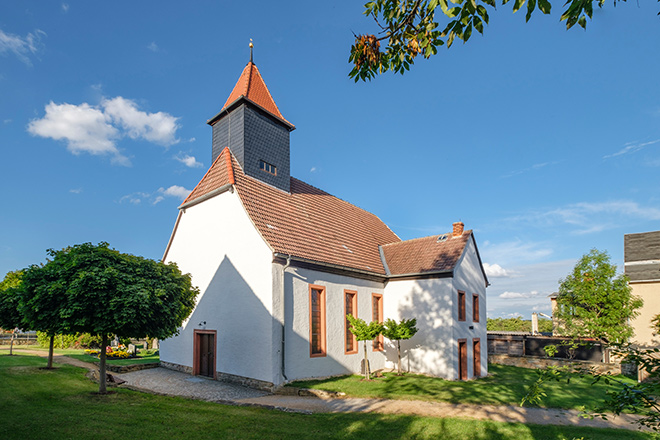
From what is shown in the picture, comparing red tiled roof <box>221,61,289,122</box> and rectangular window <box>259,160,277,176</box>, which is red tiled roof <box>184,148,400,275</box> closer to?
rectangular window <box>259,160,277,176</box>

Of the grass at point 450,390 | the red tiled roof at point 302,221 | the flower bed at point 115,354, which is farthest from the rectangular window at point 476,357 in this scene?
the flower bed at point 115,354

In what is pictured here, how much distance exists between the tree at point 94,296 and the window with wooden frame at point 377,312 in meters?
10.8

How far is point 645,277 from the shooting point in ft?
76.2

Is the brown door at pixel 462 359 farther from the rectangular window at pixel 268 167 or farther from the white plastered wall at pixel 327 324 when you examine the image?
the rectangular window at pixel 268 167

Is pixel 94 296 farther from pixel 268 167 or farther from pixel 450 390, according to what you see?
pixel 450 390

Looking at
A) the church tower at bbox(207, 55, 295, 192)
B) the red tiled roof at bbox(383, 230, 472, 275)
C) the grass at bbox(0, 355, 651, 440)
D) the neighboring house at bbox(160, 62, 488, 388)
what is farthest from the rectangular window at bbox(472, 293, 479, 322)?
the church tower at bbox(207, 55, 295, 192)

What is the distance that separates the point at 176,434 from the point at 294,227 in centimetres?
1045

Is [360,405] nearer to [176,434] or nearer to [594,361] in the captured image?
[176,434]

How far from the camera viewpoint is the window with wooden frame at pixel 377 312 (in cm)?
1923

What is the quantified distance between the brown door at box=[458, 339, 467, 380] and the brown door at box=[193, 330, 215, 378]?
11.5 meters

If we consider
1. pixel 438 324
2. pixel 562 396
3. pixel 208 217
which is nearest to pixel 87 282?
pixel 208 217

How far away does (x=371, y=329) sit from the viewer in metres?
16.1

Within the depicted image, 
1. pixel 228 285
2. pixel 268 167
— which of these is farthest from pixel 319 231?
pixel 228 285

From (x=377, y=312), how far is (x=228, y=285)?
8193 millimetres
